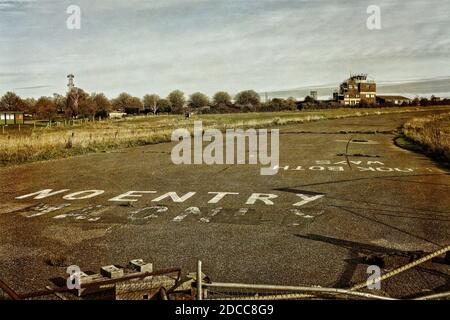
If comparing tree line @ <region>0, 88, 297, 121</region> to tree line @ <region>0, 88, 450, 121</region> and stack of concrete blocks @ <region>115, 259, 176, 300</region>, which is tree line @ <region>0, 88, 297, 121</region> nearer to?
tree line @ <region>0, 88, 450, 121</region>

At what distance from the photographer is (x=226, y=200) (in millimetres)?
11406

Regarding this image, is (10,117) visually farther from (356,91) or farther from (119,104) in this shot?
(356,91)

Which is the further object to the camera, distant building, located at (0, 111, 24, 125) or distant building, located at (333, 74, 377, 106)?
distant building, located at (333, 74, 377, 106)

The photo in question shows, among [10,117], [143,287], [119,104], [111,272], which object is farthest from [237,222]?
[119,104]

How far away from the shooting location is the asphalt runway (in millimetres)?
6512

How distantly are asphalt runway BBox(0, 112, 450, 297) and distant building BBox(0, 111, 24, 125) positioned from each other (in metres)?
81.0

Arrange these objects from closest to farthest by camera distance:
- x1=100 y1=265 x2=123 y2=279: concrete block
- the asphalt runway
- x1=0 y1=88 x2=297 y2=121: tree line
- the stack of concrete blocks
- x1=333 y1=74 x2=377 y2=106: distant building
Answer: the stack of concrete blocks, x1=100 y1=265 x2=123 y2=279: concrete block, the asphalt runway, x1=0 y1=88 x2=297 y2=121: tree line, x1=333 y1=74 x2=377 y2=106: distant building

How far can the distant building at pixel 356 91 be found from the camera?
152125mm

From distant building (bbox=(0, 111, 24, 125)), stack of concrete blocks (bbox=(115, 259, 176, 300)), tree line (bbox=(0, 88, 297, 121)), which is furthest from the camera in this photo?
tree line (bbox=(0, 88, 297, 121))

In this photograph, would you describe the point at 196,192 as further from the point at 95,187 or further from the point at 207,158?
the point at 207,158

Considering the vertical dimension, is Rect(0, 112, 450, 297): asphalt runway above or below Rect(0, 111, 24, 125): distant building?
below

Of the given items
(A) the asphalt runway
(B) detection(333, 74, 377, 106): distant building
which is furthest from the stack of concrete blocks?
(B) detection(333, 74, 377, 106): distant building

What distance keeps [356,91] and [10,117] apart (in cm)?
11377

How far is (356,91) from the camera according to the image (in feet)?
509
